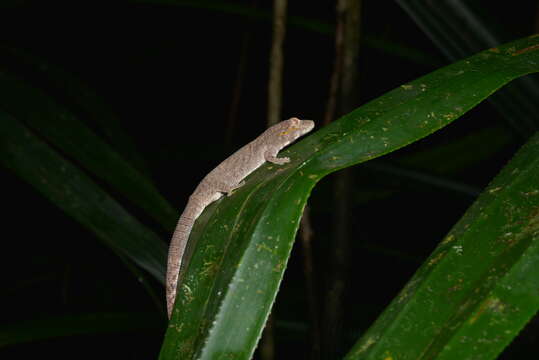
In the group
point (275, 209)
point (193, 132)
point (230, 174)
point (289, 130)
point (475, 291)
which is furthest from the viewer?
point (193, 132)

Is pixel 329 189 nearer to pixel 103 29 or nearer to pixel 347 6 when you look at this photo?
pixel 347 6

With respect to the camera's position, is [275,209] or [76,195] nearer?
[275,209]

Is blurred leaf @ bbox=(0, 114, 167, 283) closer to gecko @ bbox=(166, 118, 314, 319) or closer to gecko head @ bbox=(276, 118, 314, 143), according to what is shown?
gecko @ bbox=(166, 118, 314, 319)

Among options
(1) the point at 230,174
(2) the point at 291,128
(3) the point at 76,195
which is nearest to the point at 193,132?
(2) the point at 291,128

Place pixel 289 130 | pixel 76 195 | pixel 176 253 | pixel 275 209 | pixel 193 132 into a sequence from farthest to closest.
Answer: pixel 193 132
pixel 289 130
pixel 176 253
pixel 76 195
pixel 275 209

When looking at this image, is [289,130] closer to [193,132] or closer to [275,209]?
[275,209]

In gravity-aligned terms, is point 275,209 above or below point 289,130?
below

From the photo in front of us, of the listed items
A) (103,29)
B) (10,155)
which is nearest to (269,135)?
(10,155)
